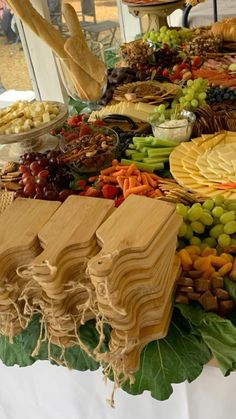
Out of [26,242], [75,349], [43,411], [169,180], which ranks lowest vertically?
[43,411]

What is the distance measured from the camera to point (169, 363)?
2.45 ft

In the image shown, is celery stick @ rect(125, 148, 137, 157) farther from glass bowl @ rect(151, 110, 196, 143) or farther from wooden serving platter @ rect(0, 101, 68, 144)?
wooden serving platter @ rect(0, 101, 68, 144)

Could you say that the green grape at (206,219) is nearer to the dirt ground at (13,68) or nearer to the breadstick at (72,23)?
the breadstick at (72,23)

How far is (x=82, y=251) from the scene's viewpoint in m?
0.67

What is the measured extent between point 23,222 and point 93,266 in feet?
0.64

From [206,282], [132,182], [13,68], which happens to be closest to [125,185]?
[132,182]

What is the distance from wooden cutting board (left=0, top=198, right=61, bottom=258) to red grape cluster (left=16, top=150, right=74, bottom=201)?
29cm

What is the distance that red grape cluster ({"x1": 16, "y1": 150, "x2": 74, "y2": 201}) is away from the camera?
41.5 inches

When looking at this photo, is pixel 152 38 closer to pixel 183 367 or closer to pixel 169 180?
pixel 169 180

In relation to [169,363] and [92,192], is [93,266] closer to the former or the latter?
[169,363]

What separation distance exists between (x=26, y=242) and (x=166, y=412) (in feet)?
1.55

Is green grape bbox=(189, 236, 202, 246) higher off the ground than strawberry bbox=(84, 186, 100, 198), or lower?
lower

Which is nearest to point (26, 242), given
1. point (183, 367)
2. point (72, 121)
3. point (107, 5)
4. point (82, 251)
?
point (82, 251)

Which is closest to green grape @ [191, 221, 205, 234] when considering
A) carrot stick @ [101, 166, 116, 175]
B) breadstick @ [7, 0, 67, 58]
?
carrot stick @ [101, 166, 116, 175]
